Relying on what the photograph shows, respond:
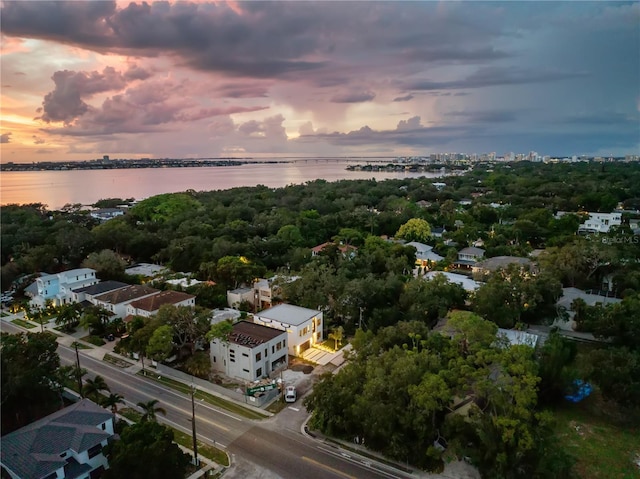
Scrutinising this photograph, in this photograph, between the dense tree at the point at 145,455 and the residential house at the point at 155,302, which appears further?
the residential house at the point at 155,302

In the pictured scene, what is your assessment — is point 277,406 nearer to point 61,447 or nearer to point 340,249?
point 61,447

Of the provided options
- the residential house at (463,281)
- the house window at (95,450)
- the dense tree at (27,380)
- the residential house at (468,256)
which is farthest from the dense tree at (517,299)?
the dense tree at (27,380)

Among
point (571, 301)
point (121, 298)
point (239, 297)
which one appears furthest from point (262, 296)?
point (571, 301)

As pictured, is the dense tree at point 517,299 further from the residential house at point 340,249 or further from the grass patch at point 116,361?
the grass patch at point 116,361

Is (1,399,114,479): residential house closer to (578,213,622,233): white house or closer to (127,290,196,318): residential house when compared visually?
(127,290,196,318): residential house

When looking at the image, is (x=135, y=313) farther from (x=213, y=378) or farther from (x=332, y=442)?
(x=332, y=442)

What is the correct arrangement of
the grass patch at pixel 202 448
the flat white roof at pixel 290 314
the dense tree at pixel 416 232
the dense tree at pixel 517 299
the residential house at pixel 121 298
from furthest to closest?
the dense tree at pixel 416 232 → the residential house at pixel 121 298 → the flat white roof at pixel 290 314 → the dense tree at pixel 517 299 → the grass patch at pixel 202 448

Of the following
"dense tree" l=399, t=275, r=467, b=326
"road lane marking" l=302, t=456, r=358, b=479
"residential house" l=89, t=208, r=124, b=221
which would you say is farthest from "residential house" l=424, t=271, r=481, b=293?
"residential house" l=89, t=208, r=124, b=221
